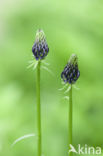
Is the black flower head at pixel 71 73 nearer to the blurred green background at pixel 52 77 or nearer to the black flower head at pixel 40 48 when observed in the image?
the black flower head at pixel 40 48

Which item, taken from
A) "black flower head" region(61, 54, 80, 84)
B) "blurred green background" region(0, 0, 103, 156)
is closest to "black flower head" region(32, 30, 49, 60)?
"black flower head" region(61, 54, 80, 84)

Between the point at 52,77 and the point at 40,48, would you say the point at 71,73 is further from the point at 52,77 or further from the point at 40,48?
the point at 52,77

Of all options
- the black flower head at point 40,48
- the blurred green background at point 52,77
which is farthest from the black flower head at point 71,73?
the blurred green background at point 52,77

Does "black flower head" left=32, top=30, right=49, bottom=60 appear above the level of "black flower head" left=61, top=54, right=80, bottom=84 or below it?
above

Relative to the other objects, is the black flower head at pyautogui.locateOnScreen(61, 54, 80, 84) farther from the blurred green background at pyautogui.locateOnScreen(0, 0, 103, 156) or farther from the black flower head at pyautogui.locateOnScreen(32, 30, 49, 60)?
the blurred green background at pyautogui.locateOnScreen(0, 0, 103, 156)

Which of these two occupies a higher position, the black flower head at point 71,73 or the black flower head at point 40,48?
the black flower head at point 40,48

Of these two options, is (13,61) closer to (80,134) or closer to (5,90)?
(5,90)

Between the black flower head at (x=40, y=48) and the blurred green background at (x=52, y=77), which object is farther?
the blurred green background at (x=52, y=77)

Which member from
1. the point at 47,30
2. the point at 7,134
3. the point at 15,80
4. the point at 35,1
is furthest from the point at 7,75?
the point at 35,1

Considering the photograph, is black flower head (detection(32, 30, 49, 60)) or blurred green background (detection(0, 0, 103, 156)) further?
blurred green background (detection(0, 0, 103, 156))
